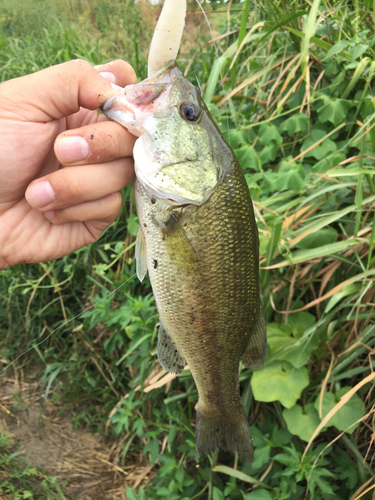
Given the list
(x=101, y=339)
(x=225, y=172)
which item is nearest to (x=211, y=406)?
(x=225, y=172)

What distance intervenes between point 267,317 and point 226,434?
2.60 feet

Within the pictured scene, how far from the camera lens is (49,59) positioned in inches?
129

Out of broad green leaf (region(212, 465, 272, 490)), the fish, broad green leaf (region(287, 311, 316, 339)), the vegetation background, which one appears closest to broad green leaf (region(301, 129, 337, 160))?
the vegetation background

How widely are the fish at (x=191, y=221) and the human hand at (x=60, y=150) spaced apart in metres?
0.09

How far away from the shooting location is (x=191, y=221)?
1234 millimetres

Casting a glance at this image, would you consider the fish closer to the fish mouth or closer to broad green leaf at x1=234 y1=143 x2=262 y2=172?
the fish mouth

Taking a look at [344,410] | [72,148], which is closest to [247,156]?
[72,148]

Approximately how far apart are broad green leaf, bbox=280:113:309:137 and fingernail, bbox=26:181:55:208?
1783 mm

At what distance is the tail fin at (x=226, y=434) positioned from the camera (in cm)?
154

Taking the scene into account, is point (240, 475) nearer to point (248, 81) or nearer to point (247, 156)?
point (247, 156)

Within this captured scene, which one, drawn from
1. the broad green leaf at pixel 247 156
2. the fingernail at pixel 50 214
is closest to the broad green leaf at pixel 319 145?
the broad green leaf at pixel 247 156

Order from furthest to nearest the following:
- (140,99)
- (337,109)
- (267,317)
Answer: (337,109) < (267,317) < (140,99)

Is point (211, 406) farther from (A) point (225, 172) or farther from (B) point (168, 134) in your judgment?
(B) point (168, 134)

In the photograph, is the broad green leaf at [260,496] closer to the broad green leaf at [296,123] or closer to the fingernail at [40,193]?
the fingernail at [40,193]
